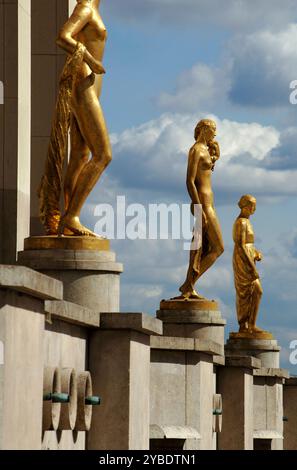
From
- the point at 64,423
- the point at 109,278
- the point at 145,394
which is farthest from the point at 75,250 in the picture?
the point at 64,423

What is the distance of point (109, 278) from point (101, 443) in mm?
1652

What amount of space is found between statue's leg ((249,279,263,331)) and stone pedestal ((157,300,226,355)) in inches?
204

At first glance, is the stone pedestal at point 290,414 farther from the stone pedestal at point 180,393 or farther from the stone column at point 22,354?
the stone column at point 22,354

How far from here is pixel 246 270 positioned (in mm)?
26516

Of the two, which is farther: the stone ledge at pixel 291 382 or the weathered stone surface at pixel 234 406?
the stone ledge at pixel 291 382

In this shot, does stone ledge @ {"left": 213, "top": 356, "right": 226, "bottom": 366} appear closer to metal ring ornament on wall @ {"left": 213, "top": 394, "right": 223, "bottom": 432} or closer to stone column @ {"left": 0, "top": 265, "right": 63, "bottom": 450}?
metal ring ornament on wall @ {"left": 213, "top": 394, "right": 223, "bottom": 432}

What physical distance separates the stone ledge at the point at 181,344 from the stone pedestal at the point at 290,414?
439 inches

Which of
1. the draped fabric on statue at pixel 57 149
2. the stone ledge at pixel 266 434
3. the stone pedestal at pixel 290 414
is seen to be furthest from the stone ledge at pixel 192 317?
the stone pedestal at pixel 290 414

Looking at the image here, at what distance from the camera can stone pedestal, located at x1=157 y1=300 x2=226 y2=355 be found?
69.0 feet

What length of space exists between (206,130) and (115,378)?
31.0ft

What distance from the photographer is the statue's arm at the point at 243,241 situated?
2627 cm

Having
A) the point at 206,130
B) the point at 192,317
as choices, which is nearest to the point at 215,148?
the point at 206,130

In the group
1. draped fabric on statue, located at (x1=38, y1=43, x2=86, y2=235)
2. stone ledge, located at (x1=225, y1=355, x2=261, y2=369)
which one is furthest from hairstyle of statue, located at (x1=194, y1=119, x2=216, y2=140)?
draped fabric on statue, located at (x1=38, y1=43, x2=86, y2=235)
